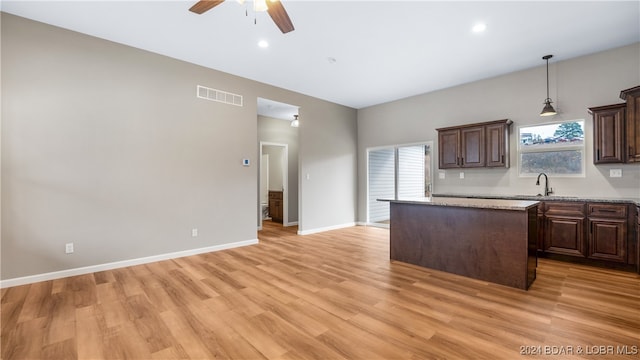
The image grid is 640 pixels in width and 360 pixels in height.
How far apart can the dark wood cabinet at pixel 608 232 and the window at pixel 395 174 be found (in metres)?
2.63

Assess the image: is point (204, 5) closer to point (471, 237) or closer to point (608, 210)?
point (471, 237)

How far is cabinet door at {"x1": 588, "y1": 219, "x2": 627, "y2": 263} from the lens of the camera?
3459 millimetres

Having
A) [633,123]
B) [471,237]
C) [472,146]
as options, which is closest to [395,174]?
[472,146]

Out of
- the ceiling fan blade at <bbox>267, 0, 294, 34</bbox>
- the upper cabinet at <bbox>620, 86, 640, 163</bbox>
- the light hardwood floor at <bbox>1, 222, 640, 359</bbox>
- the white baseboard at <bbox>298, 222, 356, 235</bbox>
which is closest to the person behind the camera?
the light hardwood floor at <bbox>1, 222, 640, 359</bbox>

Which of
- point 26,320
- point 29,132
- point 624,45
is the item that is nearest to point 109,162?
point 29,132

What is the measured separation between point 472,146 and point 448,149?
0.43 m

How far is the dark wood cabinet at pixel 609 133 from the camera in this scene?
3.63 meters

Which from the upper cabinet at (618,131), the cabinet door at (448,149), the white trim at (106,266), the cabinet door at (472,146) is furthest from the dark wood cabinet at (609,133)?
the white trim at (106,266)

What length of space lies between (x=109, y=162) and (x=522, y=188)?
637cm

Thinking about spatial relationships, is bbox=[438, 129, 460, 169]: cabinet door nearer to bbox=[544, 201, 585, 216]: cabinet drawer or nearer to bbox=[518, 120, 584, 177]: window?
bbox=[518, 120, 584, 177]: window

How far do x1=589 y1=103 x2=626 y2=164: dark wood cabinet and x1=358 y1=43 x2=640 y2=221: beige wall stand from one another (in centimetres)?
22

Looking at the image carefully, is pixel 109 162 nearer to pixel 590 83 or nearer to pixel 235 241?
pixel 235 241

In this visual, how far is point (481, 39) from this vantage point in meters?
3.63

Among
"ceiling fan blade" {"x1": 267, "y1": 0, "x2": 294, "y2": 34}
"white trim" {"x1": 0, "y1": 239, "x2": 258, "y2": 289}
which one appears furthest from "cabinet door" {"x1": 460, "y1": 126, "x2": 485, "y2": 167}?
"white trim" {"x1": 0, "y1": 239, "x2": 258, "y2": 289}
